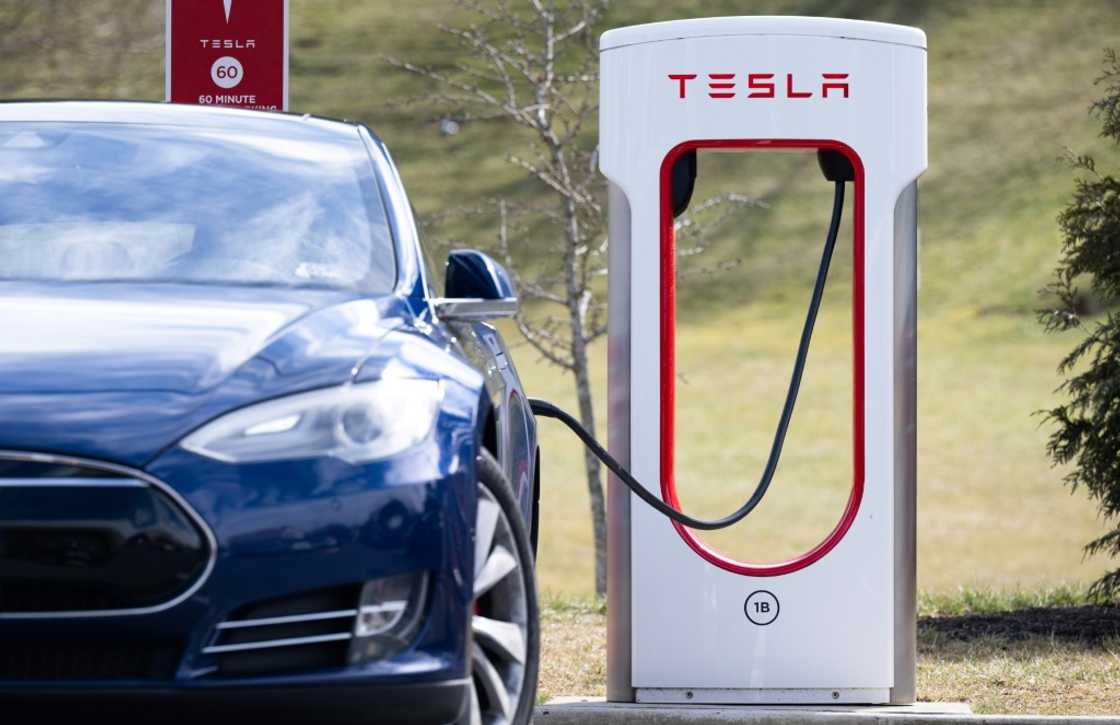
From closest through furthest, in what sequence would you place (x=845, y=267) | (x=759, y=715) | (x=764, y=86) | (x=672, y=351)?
1. (x=759, y=715)
2. (x=764, y=86)
3. (x=672, y=351)
4. (x=845, y=267)

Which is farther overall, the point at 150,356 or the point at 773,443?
the point at 773,443

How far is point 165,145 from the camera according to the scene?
13.9 feet

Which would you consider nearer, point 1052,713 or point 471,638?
point 471,638

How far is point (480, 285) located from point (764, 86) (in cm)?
147

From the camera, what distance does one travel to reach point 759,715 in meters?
4.93

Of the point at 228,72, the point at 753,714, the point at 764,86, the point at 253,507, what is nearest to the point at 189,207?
the point at 253,507

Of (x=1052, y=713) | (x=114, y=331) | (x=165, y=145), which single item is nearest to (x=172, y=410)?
(x=114, y=331)

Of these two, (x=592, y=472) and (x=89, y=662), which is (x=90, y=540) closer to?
(x=89, y=662)

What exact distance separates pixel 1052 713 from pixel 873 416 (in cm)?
105

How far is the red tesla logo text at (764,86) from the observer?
5.09 meters

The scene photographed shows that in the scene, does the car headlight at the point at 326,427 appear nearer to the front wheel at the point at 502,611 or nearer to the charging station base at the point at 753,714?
the front wheel at the point at 502,611

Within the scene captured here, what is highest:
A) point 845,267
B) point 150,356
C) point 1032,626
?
point 845,267

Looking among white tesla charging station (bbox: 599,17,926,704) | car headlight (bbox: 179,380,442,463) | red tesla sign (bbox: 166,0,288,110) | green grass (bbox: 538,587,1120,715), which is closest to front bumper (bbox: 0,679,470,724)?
car headlight (bbox: 179,380,442,463)

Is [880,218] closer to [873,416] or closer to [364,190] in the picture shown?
[873,416]
